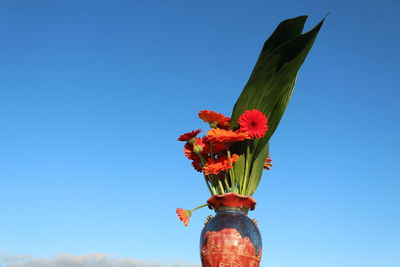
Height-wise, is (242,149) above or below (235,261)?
above

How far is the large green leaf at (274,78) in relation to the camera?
4.88 meters

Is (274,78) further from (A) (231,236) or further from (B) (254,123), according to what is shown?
(A) (231,236)

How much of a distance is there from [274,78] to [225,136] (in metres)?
0.77

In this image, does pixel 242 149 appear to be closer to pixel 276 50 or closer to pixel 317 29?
pixel 276 50

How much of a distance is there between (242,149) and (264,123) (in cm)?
38

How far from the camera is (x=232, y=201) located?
4645 mm

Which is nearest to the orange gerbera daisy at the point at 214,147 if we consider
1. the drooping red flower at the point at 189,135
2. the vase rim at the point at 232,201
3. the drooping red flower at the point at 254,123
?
the drooping red flower at the point at 189,135

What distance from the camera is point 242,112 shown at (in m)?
5.01

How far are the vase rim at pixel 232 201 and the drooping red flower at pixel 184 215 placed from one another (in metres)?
0.28

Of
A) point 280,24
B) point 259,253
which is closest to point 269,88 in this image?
point 280,24

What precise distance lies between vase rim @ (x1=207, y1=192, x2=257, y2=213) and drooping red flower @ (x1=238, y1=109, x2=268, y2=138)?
0.57 meters

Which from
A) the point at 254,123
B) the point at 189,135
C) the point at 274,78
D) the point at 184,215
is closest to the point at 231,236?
the point at 184,215

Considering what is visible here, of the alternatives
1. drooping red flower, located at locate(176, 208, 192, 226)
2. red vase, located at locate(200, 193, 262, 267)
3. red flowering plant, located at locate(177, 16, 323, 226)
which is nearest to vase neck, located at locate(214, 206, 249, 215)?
red vase, located at locate(200, 193, 262, 267)

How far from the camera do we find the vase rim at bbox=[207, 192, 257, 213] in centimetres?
464
